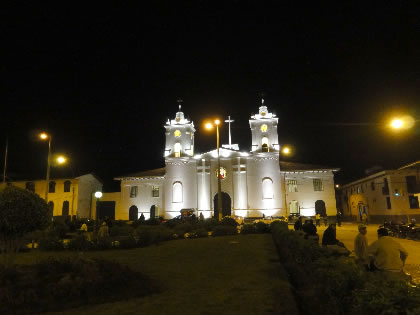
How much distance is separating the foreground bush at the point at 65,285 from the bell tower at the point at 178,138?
4074 centimetres

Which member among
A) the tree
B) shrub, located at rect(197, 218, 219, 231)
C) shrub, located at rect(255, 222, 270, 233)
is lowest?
shrub, located at rect(255, 222, 270, 233)

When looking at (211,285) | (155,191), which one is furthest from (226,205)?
(211,285)

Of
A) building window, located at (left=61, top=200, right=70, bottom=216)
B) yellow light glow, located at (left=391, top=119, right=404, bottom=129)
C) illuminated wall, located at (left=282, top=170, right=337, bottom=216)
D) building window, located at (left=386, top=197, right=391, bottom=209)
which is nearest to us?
yellow light glow, located at (left=391, top=119, right=404, bottom=129)

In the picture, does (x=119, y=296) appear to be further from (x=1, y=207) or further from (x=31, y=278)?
(x=1, y=207)

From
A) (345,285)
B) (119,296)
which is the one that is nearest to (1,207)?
(119,296)

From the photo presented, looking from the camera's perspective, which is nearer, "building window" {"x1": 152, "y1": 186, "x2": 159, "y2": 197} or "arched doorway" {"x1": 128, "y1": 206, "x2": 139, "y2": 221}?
"arched doorway" {"x1": 128, "y1": 206, "x2": 139, "y2": 221}

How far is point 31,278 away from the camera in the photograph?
7230 millimetres

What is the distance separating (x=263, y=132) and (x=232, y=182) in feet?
26.4

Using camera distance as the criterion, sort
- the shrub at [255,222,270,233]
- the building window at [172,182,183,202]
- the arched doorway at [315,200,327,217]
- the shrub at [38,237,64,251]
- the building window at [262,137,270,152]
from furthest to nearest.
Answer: the building window at [172,182,183,202] < the building window at [262,137,270,152] < the arched doorway at [315,200,327,217] < the shrub at [255,222,270,233] < the shrub at [38,237,64,251]

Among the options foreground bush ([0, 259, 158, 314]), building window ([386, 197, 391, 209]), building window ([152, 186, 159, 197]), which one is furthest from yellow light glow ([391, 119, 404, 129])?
building window ([152, 186, 159, 197])

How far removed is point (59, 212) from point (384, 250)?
46241 millimetres

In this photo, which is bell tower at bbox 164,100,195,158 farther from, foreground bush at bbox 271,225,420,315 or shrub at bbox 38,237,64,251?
foreground bush at bbox 271,225,420,315

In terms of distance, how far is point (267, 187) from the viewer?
46125 mm

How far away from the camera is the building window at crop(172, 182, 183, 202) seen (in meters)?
47.2
